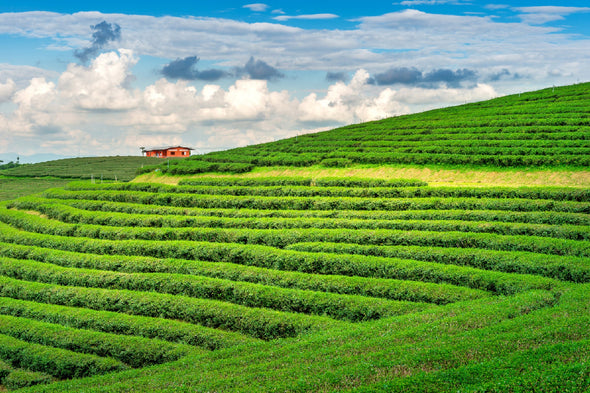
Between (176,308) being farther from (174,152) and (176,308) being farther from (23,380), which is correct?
(174,152)

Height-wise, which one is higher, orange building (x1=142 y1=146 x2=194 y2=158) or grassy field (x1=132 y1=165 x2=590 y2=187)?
orange building (x1=142 y1=146 x2=194 y2=158)

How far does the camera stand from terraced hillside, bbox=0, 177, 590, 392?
38.5ft

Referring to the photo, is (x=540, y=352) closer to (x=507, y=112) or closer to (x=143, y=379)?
(x=143, y=379)

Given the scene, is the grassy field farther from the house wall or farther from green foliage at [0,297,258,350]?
the house wall

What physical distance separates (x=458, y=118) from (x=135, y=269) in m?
41.1

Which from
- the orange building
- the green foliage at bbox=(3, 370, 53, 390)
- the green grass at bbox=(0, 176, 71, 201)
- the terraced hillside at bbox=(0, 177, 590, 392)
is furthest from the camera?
the orange building

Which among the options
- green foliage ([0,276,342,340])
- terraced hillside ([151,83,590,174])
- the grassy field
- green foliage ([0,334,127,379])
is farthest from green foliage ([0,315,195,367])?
terraced hillside ([151,83,590,174])

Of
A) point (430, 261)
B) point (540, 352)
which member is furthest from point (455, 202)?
point (540, 352)

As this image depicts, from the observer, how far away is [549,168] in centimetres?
3597

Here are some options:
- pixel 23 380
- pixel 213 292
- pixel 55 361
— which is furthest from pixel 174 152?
pixel 23 380

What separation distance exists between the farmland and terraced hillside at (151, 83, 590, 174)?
130 cm

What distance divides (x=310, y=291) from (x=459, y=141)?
29180mm

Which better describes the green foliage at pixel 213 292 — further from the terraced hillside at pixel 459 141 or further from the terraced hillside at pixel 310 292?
the terraced hillside at pixel 459 141

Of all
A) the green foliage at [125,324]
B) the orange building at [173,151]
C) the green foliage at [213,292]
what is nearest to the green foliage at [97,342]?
the green foliage at [213,292]
